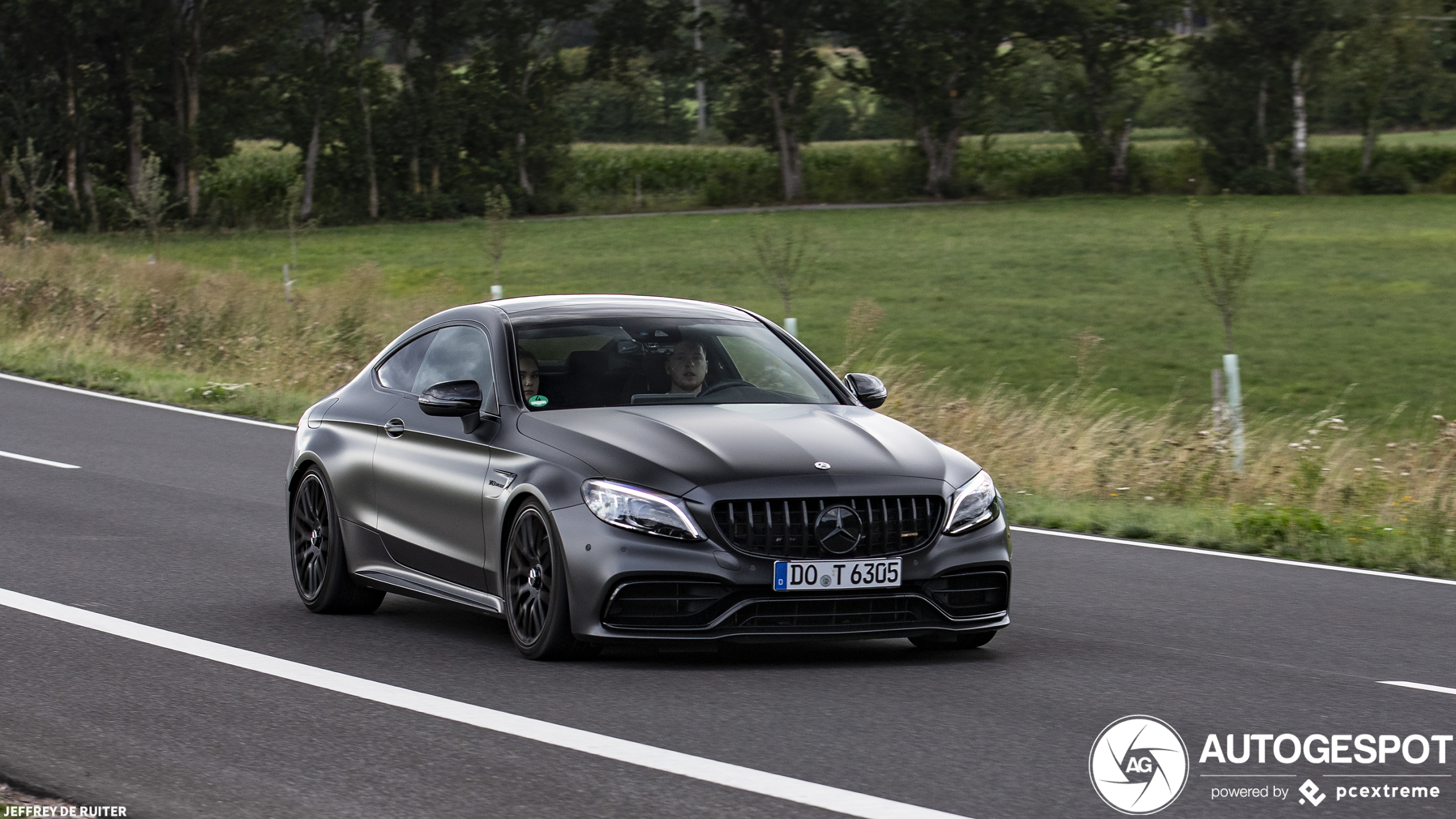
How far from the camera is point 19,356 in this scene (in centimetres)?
2438

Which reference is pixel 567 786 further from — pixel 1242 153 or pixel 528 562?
pixel 1242 153

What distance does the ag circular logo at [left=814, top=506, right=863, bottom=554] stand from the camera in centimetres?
712

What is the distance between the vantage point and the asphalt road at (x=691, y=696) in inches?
221

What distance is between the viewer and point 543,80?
7800 cm

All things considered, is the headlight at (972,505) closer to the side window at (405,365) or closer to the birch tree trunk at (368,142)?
the side window at (405,365)

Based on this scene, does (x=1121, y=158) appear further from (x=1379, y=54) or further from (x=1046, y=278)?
(x=1046, y=278)

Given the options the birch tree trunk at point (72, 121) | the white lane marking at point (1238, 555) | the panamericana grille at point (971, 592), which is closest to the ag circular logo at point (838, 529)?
the panamericana grille at point (971, 592)

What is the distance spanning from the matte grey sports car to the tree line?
2181 inches

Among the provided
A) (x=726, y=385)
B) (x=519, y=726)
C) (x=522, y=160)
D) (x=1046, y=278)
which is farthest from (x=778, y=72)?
(x=519, y=726)

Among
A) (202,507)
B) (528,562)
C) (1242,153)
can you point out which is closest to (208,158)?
(1242,153)

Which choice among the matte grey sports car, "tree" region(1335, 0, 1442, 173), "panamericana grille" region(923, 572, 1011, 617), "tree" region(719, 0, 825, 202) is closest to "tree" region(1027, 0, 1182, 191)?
"tree" region(1335, 0, 1442, 173)

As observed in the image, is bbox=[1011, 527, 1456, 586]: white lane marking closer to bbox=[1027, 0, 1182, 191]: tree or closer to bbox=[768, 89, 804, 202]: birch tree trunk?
bbox=[1027, 0, 1182, 191]: tree

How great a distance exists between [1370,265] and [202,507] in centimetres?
3687

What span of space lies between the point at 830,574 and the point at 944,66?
228 feet
